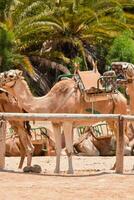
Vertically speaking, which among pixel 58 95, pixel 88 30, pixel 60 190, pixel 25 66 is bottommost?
pixel 60 190

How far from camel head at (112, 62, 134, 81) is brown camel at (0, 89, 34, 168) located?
1906mm

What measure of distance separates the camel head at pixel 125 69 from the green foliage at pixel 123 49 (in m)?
16.9

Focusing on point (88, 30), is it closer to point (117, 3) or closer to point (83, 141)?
point (117, 3)

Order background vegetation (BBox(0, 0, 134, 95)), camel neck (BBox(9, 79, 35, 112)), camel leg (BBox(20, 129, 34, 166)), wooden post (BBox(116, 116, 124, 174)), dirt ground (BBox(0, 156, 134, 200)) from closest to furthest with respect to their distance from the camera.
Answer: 1. dirt ground (BBox(0, 156, 134, 200))
2. wooden post (BBox(116, 116, 124, 174))
3. camel neck (BBox(9, 79, 35, 112))
4. camel leg (BBox(20, 129, 34, 166))
5. background vegetation (BBox(0, 0, 134, 95))

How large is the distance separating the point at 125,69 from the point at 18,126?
2.15 m

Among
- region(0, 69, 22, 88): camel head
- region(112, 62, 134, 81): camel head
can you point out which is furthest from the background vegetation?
region(0, 69, 22, 88): camel head

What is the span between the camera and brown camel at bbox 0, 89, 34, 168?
37.7ft

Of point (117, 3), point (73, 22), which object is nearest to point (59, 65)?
point (73, 22)

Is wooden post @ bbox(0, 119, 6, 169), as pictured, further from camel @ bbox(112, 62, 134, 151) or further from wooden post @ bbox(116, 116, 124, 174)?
camel @ bbox(112, 62, 134, 151)

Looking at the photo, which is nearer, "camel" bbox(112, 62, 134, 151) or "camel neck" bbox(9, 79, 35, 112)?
"camel neck" bbox(9, 79, 35, 112)

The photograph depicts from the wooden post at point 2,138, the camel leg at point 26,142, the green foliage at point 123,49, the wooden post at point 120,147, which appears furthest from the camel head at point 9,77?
the green foliage at point 123,49

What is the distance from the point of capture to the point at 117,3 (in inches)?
1167

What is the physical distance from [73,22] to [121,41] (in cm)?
228

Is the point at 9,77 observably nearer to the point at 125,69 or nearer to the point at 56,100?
the point at 56,100
